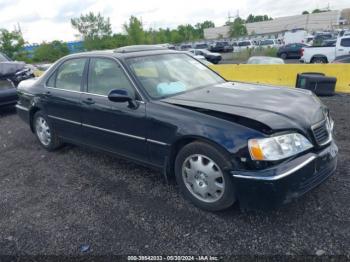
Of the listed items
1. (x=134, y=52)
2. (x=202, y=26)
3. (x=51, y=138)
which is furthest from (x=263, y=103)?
(x=202, y=26)

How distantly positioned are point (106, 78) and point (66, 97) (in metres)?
0.87

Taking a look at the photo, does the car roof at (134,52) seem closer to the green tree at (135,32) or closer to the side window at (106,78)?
the side window at (106,78)

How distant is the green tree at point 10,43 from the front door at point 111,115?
86.7ft

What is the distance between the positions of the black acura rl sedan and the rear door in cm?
2

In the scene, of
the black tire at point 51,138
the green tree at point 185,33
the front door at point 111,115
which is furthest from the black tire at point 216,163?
the green tree at point 185,33

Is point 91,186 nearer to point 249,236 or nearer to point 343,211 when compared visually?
point 249,236

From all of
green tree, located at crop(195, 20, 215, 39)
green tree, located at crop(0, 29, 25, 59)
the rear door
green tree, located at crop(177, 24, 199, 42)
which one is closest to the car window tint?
the rear door

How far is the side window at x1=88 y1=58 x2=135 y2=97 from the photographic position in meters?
3.75

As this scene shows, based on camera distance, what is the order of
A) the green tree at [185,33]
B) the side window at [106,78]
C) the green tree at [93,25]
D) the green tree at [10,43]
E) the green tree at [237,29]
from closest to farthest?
the side window at [106,78]
the green tree at [10,43]
the green tree at [93,25]
the green tree at [237,29]
the green tree at [185,33]

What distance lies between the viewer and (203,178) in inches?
123

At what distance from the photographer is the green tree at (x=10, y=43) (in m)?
26.7

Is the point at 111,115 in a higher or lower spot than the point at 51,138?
higher

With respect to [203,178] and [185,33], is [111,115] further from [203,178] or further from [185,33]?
[185,33]

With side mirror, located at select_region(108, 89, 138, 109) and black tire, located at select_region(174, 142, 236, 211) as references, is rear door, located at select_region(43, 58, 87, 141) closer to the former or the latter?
side mirror, located at select_region(108, 89, 138, 109)
